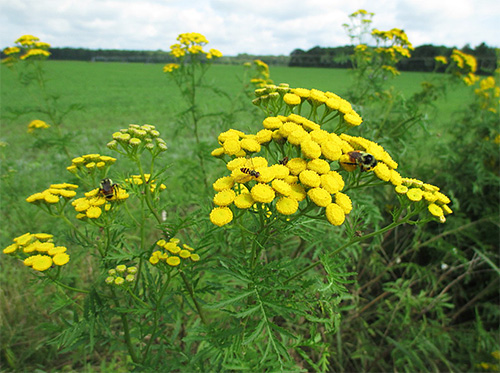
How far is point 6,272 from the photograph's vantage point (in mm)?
3818

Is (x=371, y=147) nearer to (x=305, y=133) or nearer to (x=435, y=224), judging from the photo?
(x=305, y=133)

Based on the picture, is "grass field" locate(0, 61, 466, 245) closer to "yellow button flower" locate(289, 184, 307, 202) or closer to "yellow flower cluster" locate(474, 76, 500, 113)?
"yellow flower cluster" locate(474, 76, 500, 113)

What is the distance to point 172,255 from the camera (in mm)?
1797

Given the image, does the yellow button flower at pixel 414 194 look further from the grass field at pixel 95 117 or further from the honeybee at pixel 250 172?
the grass field at pixel 95 117

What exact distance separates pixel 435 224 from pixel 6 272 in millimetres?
5938

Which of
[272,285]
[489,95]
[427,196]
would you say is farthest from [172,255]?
[489,95]

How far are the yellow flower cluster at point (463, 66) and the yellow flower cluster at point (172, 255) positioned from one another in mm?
5131

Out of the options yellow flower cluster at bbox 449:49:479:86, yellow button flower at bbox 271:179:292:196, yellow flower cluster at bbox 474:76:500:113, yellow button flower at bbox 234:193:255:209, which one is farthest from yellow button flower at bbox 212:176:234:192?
yellow flower cluster at bbox 474:76:500:113

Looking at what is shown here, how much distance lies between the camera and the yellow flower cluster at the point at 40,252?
5.71ft

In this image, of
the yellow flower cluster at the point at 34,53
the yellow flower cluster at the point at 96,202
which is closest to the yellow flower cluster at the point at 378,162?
the yellow flower cluster at the point at 96,202

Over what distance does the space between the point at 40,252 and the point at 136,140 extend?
0.90 metres

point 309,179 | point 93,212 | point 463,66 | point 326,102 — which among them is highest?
point 463,66

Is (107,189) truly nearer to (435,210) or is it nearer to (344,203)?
(344,203)

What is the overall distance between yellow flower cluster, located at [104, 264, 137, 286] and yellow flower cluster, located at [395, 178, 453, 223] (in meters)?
1.62
